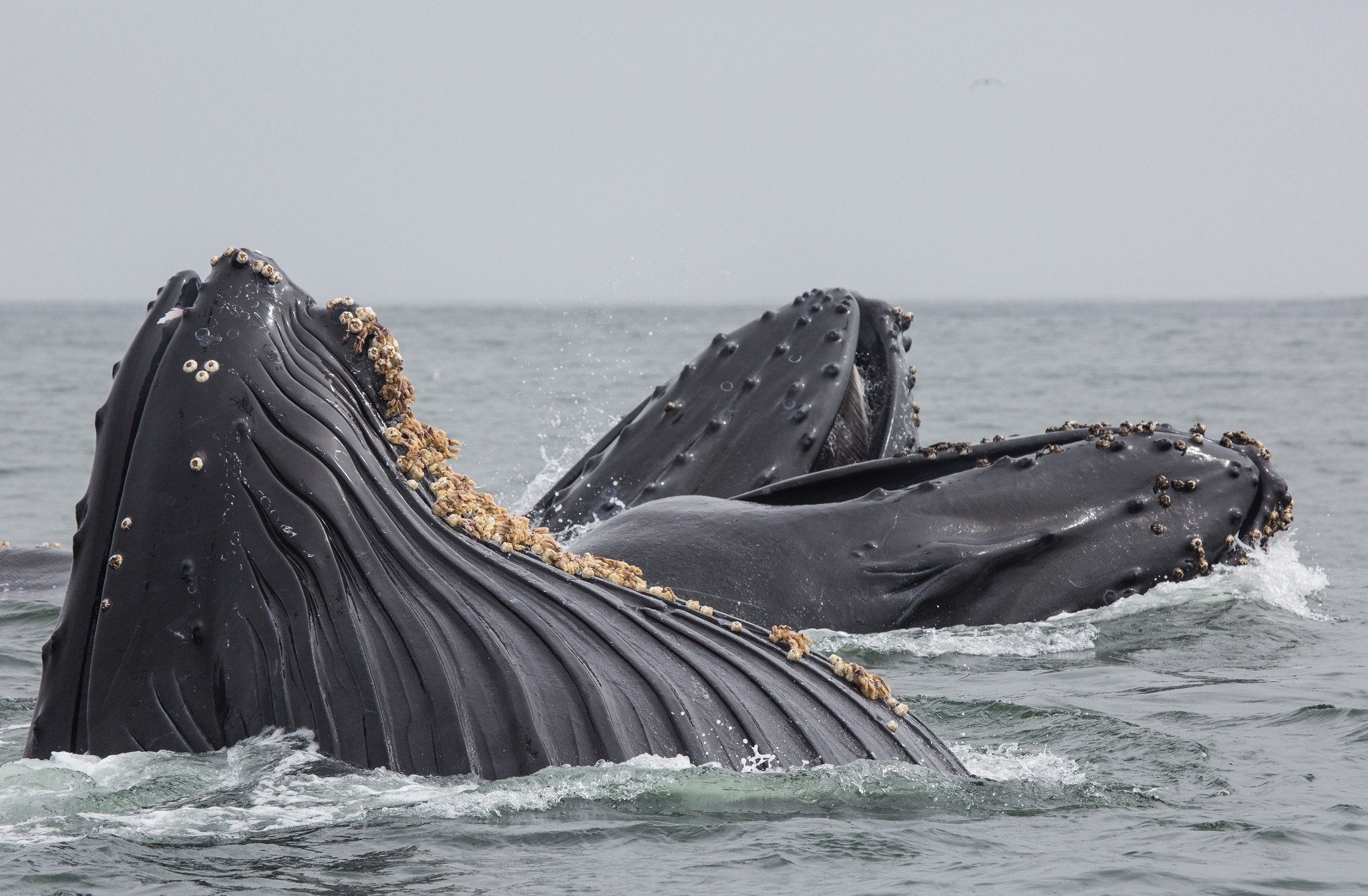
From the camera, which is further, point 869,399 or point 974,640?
point 869,399

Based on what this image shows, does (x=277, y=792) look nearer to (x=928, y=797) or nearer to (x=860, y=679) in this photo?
(x=860, y=679)

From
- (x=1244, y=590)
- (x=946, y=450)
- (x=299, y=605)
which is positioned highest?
(x=946, y=450)

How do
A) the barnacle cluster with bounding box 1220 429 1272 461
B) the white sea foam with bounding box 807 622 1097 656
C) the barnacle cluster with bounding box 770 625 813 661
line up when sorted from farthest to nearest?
the barnacle cluster with bounding box 1220 429 1272 461 < the white sea foam with bounding box 807 622 1097 656 < the barnacle cluster with bounding box 770 625 813 661

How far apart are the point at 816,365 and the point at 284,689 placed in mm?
4947

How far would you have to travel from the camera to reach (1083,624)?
761cm

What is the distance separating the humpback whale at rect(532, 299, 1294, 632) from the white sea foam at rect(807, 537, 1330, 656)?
0.22ft

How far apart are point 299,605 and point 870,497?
156 inches

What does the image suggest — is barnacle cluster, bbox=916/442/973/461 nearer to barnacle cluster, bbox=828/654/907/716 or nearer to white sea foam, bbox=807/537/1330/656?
white sea foam, bbox=807/537/1330/656

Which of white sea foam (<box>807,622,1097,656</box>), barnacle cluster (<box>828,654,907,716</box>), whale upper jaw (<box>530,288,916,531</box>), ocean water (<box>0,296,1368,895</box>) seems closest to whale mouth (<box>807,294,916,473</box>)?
whale upper jaw (<box>530,288,916,531</box>)

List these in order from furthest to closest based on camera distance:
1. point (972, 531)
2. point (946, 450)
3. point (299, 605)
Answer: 1. point (946, 450)
2. point (972, 531)
3. point (299, 605)

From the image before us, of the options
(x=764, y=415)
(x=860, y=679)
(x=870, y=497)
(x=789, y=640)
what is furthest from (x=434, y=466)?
(x=764, y=415)

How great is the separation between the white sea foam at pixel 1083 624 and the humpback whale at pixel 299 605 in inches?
114

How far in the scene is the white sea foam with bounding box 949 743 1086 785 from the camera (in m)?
4.98

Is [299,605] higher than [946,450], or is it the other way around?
[946,450]
